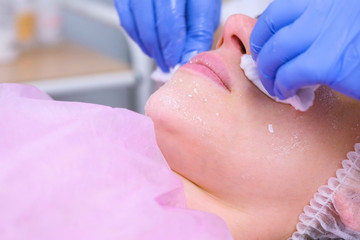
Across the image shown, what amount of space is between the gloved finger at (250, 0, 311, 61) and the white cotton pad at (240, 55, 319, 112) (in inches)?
3.2

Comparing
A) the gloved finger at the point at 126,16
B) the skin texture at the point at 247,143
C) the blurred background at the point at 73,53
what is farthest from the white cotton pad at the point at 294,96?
the blurred background at the point at 73,53

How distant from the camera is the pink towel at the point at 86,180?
0.79 metres

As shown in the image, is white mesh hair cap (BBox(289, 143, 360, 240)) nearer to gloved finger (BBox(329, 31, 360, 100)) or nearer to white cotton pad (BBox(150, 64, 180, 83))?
gloved finger (BBox(329, 31, 360, 100))

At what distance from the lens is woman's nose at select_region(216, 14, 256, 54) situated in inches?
41.6

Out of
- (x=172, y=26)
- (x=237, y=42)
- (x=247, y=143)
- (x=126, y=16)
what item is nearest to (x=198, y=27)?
(x=172, y=26)

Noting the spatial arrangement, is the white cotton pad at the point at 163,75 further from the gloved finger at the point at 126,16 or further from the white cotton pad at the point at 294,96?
the white cotton pad at the point at 294,96

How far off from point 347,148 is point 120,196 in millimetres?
483

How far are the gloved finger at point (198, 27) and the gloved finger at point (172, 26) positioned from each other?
2 cm

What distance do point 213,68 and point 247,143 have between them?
6.6 inches

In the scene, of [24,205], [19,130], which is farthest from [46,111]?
[24,205]

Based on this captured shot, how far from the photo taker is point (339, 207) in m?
1.01

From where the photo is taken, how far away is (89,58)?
2527mm

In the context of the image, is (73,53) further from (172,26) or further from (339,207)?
(339,207)

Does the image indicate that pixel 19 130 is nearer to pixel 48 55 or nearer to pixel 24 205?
pixel 24 205
